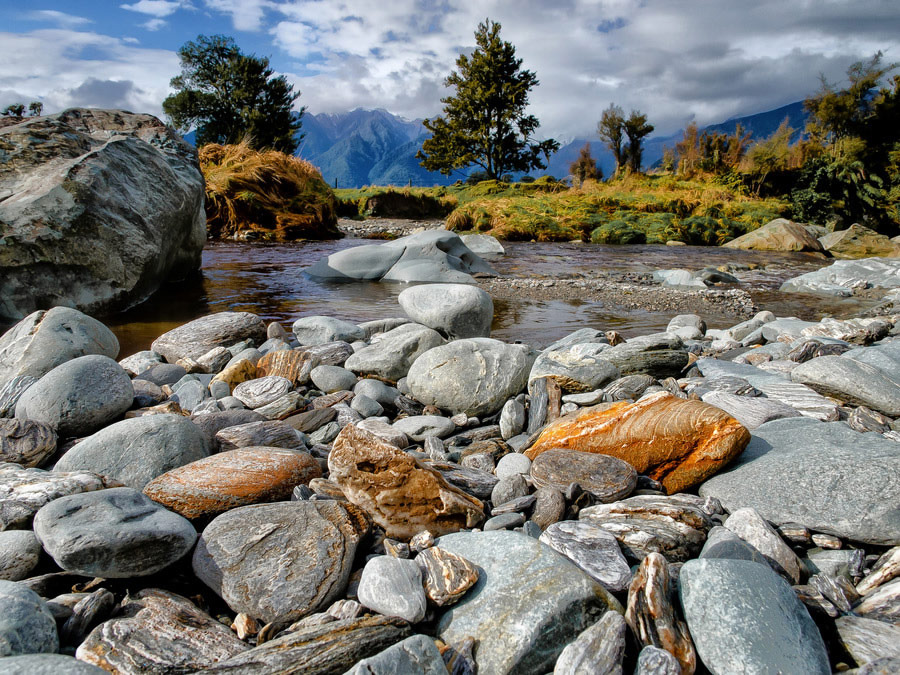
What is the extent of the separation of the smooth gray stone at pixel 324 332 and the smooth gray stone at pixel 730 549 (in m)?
3.41

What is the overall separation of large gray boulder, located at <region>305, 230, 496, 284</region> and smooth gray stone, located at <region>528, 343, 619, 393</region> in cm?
607

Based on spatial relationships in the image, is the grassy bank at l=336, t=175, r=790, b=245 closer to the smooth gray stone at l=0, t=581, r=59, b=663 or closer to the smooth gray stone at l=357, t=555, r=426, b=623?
the smooth gray stone at l=357, t=555, r=426, b=623

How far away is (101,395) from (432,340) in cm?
212

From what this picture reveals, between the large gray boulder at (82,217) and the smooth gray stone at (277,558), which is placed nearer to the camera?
the smooth gray stone at (277,558)

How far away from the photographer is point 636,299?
8.37m

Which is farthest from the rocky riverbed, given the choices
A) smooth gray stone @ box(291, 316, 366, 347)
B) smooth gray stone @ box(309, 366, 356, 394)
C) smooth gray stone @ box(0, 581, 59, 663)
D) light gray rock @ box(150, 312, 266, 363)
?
smooth gray stone @ box(291, 316, 366, 347)

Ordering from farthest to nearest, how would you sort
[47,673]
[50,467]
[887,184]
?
[887,184], [50,467], [47,673]

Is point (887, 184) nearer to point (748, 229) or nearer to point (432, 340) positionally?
point (748, 229)

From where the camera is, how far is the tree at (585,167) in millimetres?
36406

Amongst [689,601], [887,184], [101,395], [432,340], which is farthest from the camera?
[887,184]

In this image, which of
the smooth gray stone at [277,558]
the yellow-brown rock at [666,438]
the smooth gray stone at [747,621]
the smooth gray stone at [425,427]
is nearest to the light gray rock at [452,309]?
the smooth gray stone at [425,427]

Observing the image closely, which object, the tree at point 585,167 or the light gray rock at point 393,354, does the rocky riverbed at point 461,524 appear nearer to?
the light gray rock at point 393,354

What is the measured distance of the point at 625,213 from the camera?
21469mm

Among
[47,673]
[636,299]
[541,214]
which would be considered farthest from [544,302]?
[541,214]
